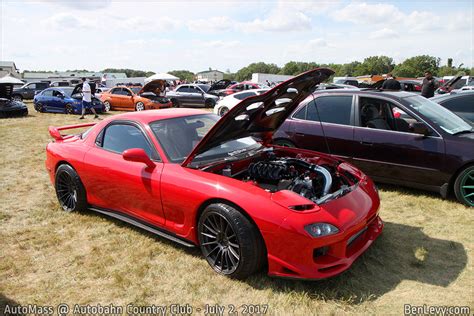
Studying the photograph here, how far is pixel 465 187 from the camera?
465 centimetres

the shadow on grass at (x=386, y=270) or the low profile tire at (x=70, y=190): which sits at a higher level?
the low profile tire at (x=70, y=190)

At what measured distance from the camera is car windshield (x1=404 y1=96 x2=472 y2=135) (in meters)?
4.95

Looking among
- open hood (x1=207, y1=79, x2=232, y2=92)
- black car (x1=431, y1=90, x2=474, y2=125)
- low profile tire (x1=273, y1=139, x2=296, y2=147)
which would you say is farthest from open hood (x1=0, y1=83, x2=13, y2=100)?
black car (x1=431, y1=90, x2=474, y2=125)

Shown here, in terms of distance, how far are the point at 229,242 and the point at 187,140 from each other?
4.32 ft

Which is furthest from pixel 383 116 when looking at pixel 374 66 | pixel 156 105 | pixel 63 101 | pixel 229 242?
pixel 374 66

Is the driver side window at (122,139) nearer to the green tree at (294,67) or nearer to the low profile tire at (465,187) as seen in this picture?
the low profile tire at (465,187)

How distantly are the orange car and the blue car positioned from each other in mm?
1182

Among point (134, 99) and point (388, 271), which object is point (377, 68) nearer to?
point (134, 99)

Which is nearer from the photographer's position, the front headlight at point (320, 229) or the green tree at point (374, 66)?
the front headlight at point (320, 229)

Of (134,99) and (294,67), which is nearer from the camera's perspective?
(134,99)

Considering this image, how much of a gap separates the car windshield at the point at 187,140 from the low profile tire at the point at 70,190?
137cm

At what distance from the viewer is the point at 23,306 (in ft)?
9.79

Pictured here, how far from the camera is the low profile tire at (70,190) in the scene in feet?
14.9

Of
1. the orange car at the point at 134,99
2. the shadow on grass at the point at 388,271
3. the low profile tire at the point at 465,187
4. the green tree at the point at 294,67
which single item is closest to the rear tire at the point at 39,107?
the orange car at the point at 134,99
